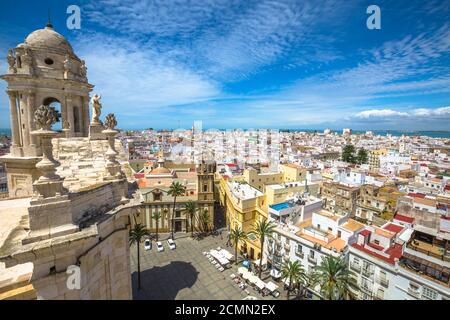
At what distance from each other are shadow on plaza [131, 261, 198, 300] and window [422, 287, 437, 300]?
1918cm

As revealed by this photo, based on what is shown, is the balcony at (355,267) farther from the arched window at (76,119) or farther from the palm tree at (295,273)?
the arched window at (76,119)

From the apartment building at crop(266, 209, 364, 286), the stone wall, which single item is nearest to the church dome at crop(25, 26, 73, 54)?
the stone wall

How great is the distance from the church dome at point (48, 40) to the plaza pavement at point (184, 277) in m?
21.0

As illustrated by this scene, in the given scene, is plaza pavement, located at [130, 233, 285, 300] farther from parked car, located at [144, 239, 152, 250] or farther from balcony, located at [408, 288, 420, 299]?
balcony, located at [408, 288, 420, 299]

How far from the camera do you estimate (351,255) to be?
63.7ft

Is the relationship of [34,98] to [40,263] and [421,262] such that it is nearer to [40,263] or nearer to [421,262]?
[40,263]

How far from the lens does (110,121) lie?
793 centimetres

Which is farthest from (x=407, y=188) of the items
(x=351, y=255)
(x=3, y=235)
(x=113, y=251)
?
(x=3, y=235)

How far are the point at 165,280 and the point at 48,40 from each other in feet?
75.4

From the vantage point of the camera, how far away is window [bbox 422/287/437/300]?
47.4ft

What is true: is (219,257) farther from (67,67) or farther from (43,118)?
(43,118)

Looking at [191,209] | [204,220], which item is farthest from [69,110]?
[204,220]
